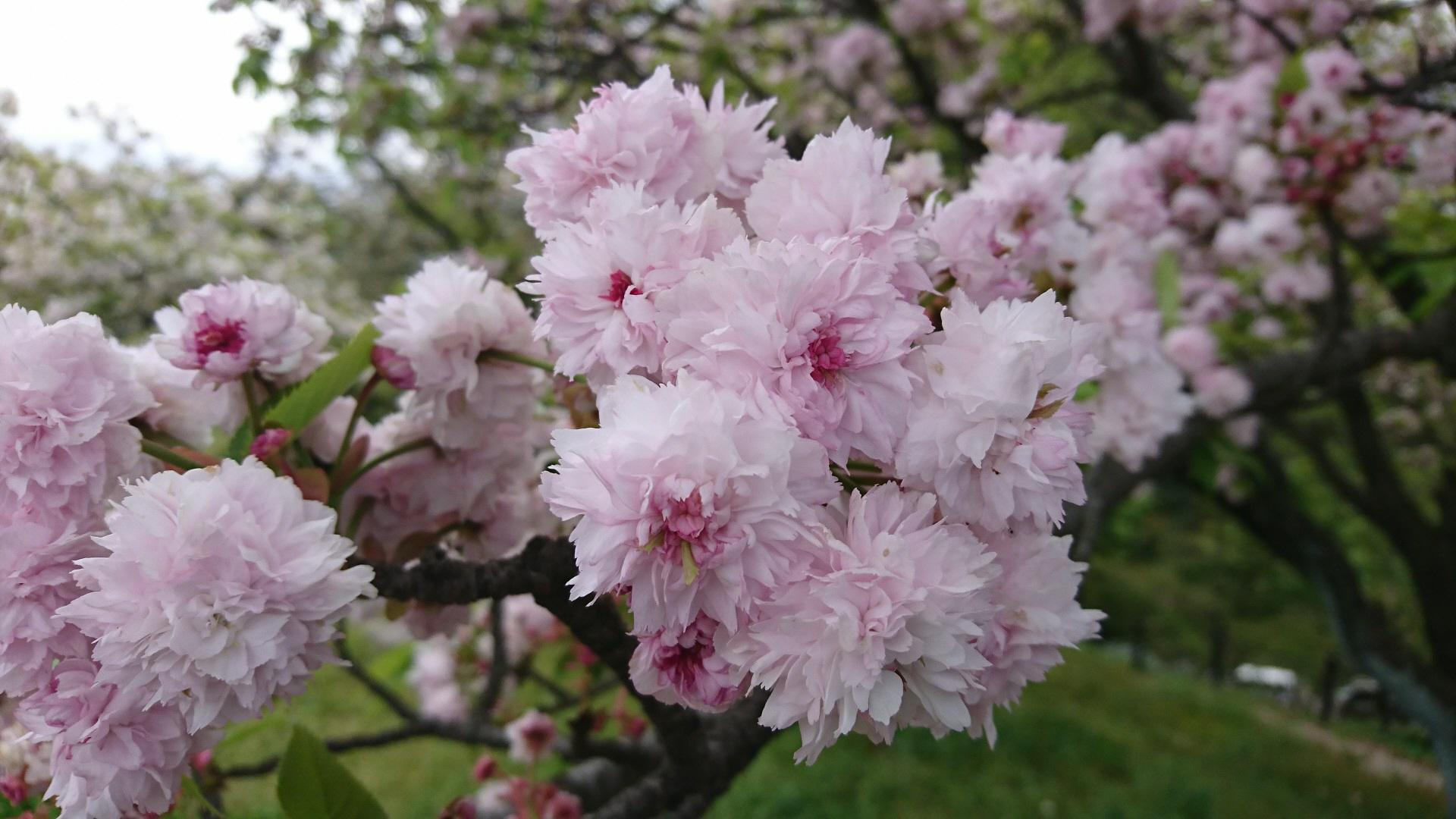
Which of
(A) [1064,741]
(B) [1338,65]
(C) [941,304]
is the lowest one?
(A) [1064,741]

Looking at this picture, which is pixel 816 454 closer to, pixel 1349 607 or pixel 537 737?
pixel 537 737

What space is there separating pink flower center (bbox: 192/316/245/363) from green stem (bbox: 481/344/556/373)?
29cm

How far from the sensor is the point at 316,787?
114 cm

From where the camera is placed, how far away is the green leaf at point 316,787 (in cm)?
113

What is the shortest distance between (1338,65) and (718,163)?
10.7 ft

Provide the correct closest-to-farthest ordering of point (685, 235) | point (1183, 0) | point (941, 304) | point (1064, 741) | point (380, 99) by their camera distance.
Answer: point (685, 235) → point (941, 304) → point (1183, 0) → point (380, 99) → point (1064, 741)

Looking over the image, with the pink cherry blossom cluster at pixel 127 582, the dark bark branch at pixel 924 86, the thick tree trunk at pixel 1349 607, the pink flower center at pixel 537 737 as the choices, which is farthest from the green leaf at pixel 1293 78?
the pink cherry blossom cluster at pixel 127 582

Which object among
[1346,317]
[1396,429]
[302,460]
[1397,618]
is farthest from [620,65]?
[1397,618]

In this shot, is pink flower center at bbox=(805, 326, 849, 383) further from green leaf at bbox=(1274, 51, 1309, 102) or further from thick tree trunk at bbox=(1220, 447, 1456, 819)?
thick tree trunk at bbox=(1220, 447, 1456, 819)

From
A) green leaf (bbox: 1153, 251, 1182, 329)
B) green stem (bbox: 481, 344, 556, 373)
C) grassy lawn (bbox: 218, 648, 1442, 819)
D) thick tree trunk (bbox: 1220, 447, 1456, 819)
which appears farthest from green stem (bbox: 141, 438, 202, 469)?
thick tree trunk (bbox: 1220, 447, 1456, 819)

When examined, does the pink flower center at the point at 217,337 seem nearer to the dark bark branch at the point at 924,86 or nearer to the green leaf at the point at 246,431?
the green leaf at the point at 246,431

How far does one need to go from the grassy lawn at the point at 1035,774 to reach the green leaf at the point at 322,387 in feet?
9.65

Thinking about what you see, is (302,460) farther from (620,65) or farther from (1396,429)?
(1396,429)

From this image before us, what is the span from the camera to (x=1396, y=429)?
691 centimetres
